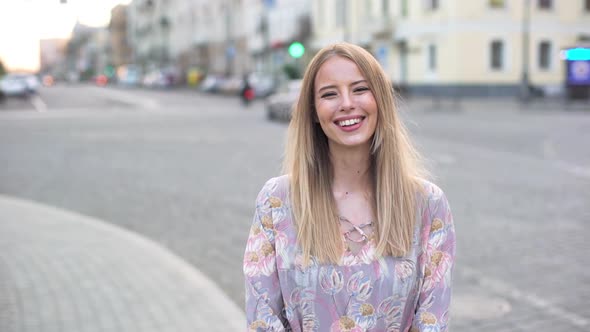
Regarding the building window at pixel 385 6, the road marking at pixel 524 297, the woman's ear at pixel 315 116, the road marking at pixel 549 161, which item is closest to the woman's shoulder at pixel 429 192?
the woman's ear at pixel 315 116

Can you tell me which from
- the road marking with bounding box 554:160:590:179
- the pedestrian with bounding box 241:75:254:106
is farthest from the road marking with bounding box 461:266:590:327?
the pedestrian with bounding box 241:75:254:106

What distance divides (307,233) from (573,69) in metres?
30.2

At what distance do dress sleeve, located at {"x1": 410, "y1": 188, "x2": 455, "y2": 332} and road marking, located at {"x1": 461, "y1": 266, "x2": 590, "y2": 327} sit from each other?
334cm

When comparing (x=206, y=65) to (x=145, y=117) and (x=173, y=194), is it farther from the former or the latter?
(x=173, y=194)

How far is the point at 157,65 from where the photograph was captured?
104000mm

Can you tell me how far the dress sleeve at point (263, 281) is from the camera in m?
2.21

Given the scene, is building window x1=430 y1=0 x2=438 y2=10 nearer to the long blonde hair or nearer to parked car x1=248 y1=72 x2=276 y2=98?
parked car x1=248 y1=72 x2=276 y2=98

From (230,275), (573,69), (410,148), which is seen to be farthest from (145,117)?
(410,148)

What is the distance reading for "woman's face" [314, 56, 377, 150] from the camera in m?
2.22

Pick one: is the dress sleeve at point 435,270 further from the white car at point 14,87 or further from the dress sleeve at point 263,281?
the white car at point 14,87

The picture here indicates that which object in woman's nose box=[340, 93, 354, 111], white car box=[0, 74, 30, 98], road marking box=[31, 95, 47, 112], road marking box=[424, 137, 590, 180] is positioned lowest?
road marking box=[31, 95, 47, 112]

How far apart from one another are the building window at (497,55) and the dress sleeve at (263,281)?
40125 millimetres

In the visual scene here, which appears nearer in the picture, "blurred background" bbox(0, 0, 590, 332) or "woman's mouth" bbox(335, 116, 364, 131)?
"woman's mouth" bbox(335, 116, 364, 131)

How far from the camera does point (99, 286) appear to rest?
5973mm
